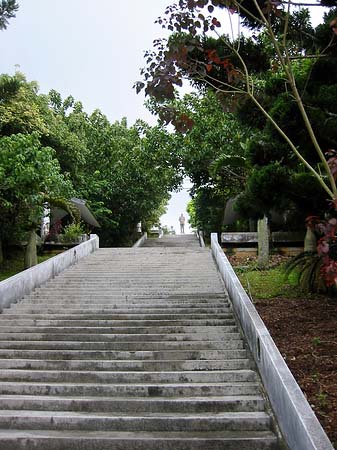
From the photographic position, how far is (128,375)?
5594mm

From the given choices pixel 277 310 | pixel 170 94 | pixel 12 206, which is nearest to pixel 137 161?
pixel 12 206

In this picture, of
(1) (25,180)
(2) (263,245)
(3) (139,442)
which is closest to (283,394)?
(3) (139,442)

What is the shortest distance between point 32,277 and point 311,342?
5679 millimetres

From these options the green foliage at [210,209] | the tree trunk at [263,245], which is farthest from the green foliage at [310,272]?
the green foliage at [210,209]

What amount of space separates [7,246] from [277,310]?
403 inches

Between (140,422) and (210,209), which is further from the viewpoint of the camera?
(210,209)

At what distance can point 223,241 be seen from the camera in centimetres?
1620

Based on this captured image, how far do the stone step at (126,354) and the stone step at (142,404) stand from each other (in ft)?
3.51

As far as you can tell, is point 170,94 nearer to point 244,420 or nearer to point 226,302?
point 244,420

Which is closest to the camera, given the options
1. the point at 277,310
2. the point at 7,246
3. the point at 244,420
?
the point at 244,420

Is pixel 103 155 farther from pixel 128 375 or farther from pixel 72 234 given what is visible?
pixel 128 375

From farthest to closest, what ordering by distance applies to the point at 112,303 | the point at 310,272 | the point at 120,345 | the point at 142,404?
1. the point at 310,272
2. the point at 112,303
3. the point at 120,345
4. the point at 142,404

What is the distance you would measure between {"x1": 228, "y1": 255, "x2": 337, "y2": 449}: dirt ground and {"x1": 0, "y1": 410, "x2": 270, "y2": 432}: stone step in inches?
23.9

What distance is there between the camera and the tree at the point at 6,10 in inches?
307
